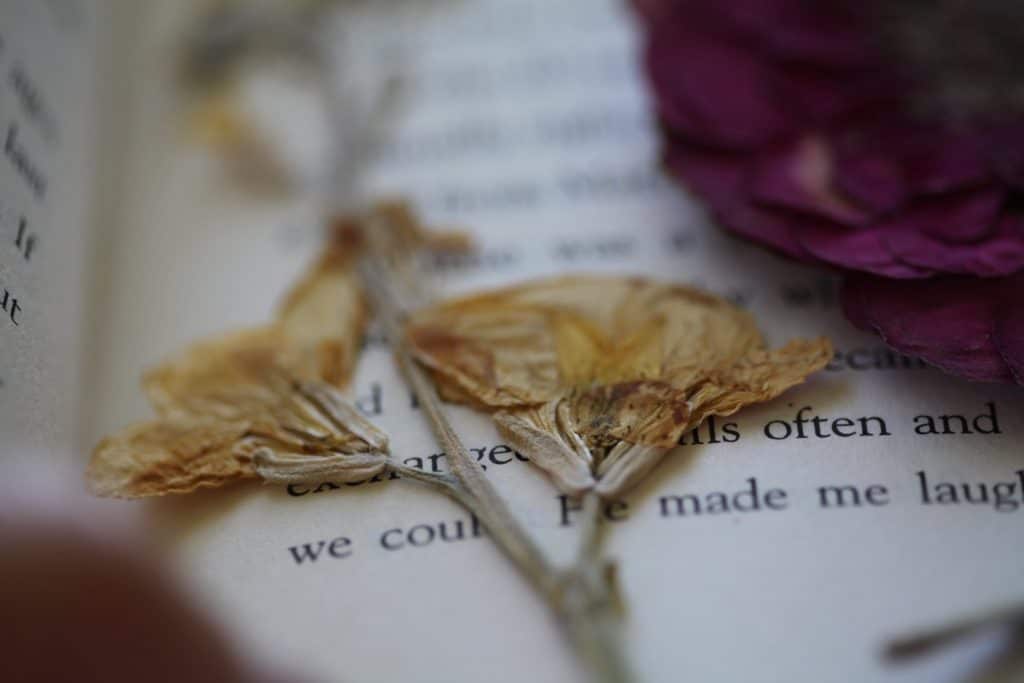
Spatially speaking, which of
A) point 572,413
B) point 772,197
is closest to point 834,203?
point 772,197

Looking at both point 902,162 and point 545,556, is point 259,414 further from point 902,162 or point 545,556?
point 902,162

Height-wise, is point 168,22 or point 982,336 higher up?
point 168,22

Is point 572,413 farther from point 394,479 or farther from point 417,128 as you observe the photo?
point 417,128

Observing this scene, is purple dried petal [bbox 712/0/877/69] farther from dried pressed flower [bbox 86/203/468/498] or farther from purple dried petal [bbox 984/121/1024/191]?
dried pressed flower [bbox 86/203/468/498]

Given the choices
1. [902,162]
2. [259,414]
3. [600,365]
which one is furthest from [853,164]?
[259,414]

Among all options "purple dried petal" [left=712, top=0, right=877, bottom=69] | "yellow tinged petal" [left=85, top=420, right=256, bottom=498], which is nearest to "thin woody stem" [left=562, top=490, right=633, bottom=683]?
"yellow tinged petal" [left=85, top=420, right=256, bottom=498]

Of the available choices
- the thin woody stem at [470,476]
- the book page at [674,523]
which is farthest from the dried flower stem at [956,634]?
the thin woody stem at [470,476]

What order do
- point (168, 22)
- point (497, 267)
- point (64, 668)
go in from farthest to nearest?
point (168, 22) < point (497, 267) < point (64, 668)

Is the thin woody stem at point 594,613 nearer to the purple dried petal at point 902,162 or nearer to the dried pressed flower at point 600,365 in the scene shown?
the dried pressed flower at point 600,365
